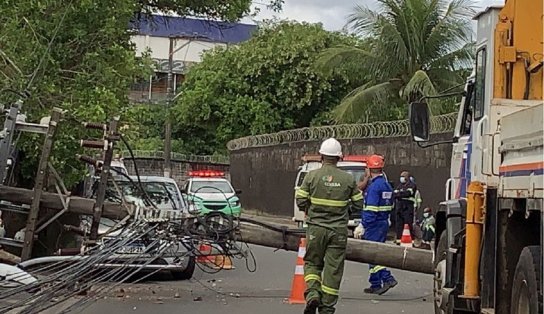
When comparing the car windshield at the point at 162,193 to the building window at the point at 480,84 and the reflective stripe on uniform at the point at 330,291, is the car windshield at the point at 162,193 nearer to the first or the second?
the reflective stripe on uniform at the point at 330,291

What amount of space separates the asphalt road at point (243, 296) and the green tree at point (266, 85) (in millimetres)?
25629

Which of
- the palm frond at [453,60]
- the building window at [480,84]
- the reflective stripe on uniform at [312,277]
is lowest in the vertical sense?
the reflective stripe on uniform at [312,277]

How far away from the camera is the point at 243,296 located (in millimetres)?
13062

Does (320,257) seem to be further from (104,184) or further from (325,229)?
(104,184)

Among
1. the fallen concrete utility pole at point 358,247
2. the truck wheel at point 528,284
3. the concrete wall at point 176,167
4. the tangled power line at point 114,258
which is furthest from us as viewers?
the concrete wall at point 176,167

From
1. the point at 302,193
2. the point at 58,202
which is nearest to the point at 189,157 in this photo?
the point at 58,202

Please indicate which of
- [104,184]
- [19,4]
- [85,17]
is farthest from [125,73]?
[104,184]

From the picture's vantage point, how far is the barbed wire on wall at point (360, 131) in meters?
23.9

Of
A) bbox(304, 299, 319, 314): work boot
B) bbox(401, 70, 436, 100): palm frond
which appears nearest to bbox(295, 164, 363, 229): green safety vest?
bbox(304, 299, 319, 314): work boot

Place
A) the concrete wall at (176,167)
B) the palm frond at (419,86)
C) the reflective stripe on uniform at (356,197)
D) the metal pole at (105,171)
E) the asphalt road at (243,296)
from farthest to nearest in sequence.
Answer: the concrete wall at (176,167), the palm frond at (419,86), the asphalt road at (243,296), the metal pole at (105,171), the reflective stripe on uniform at (356,197)

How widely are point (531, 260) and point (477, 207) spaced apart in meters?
1.41

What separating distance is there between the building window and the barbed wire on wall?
13.0 m

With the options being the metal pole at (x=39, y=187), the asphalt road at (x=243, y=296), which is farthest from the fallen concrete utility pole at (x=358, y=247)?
the metal pole at (x=39, y=187)

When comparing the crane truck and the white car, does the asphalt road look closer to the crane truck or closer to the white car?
the white car
